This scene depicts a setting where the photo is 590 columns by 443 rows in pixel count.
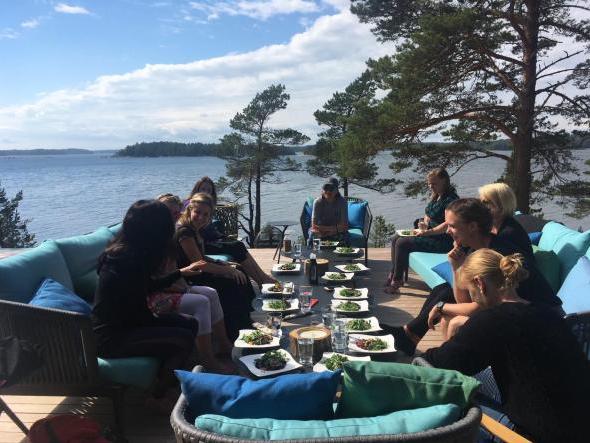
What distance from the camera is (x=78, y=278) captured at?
10.9 feet

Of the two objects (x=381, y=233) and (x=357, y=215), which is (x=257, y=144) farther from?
(x=357, y=215)

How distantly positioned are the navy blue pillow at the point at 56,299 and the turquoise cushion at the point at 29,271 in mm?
61

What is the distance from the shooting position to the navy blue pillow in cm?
243

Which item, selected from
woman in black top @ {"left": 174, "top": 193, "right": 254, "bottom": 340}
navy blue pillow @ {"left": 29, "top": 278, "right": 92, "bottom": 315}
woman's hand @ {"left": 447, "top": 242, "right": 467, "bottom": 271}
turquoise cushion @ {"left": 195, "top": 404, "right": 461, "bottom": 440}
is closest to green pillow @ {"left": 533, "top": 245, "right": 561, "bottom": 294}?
woman's hand @ {"left": 447, "top": 242, "right": 467, "bottom": 271}

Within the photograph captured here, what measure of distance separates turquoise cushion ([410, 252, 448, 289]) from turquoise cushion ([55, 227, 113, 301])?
2582mm

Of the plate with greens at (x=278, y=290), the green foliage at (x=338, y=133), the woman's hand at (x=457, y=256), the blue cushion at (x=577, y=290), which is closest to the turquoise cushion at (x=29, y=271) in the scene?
the plate with greens at (x=278, y=290)

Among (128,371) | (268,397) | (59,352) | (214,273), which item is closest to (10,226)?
(214,273)

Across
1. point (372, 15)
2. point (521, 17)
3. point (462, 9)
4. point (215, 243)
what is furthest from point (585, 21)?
point (215, 243)

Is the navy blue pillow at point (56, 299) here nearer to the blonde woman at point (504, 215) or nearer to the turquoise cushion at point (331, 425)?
the turquoise cushion at point (331, 425)

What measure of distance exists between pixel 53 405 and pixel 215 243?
2.13 metres

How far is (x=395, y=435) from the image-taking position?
1.13 metres

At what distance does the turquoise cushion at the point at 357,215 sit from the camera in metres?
6.45

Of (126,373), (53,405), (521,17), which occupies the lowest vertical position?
(53,405)

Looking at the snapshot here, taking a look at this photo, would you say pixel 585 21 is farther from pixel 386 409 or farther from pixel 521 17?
pixel 386 409
